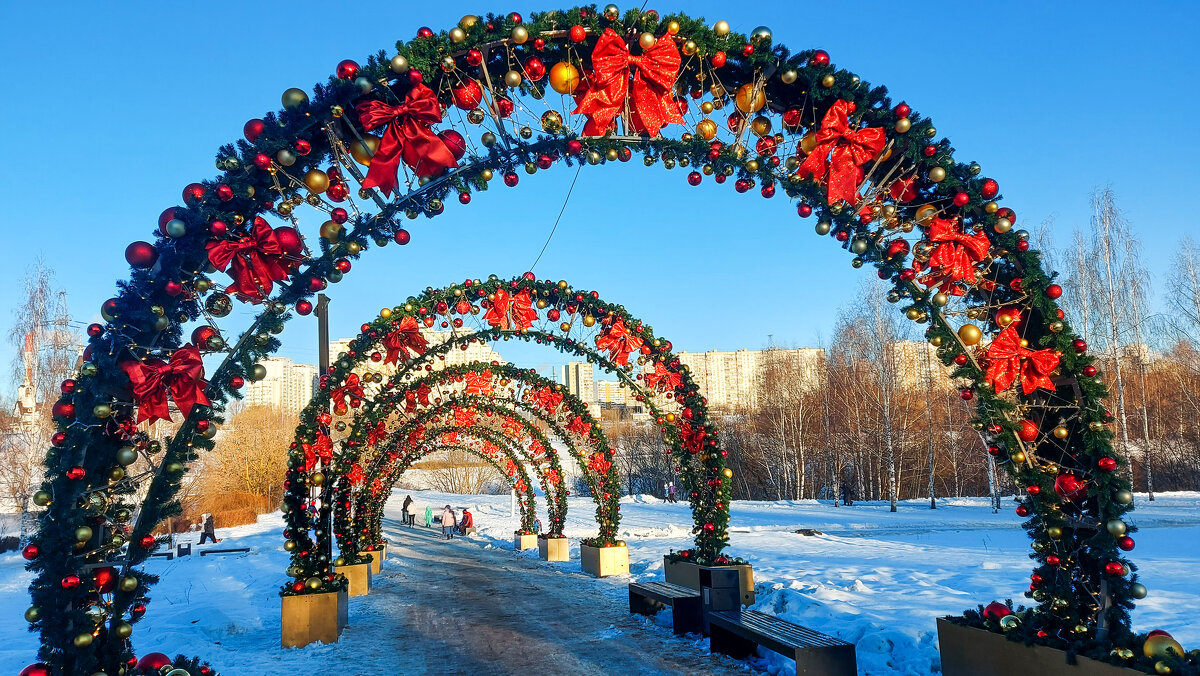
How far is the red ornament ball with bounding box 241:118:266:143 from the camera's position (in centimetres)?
403

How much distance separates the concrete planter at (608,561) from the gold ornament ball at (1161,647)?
10025 mm

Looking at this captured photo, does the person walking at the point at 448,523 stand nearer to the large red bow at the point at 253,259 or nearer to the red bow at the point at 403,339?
the red bow at the point at 403,339

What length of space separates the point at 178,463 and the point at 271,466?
3614 centimetres

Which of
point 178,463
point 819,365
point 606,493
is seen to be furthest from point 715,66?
point 819,365

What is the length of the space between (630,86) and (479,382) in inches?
372

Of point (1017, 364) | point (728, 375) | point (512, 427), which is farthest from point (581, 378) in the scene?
point (1017, 364)

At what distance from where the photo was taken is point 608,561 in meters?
13.2

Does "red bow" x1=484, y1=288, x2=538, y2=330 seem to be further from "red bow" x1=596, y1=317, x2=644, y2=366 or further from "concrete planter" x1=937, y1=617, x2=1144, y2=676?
"concrete planter" x1=937, y1=617, x2=1144, y2=676

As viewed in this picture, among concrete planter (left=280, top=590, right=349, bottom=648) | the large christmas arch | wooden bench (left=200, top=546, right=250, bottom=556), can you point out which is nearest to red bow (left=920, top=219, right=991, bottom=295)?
the large christmas arch

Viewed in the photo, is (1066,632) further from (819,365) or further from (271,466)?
(271,466)

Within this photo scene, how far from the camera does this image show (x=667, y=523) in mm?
23969

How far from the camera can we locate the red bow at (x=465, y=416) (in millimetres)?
15764

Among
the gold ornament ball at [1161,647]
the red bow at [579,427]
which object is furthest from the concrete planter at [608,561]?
the gold ornament ball at [1161,647]

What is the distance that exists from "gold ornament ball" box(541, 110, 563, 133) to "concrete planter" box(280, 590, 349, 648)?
6.31m
